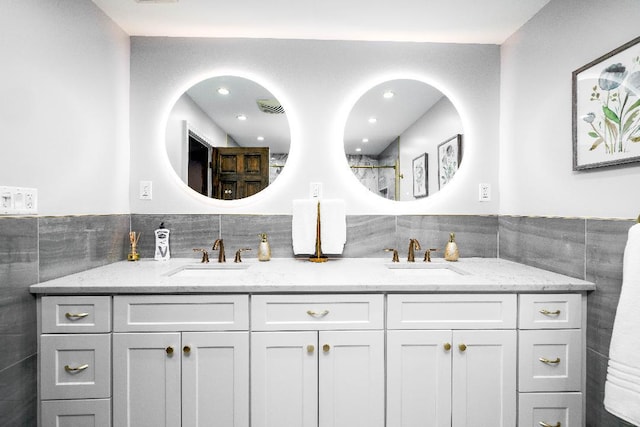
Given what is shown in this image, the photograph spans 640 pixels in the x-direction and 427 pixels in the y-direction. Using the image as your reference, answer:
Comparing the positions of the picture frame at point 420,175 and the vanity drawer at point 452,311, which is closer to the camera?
the vanity drawer at point 452,311

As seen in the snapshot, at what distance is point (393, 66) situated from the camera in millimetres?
2096

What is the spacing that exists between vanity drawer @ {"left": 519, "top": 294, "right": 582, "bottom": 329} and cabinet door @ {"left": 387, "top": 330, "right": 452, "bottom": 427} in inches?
13.8

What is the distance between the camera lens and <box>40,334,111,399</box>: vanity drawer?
1394 mm

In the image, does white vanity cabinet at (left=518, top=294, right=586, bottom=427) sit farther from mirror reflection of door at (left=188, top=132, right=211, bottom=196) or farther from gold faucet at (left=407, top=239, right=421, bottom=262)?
mirror reflection of door at (left=188, top=132, right=211, bottom=196)

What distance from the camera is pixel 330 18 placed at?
1.86 m

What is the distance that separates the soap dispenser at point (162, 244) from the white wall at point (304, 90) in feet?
0.47

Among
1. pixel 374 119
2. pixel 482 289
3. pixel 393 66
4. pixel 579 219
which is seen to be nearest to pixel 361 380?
pixel 482 289

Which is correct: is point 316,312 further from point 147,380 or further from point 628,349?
point 628,349

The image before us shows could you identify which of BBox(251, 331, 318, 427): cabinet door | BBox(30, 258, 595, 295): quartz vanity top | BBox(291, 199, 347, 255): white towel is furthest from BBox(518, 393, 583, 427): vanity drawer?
BBox(291, 199, 347, 255): white towel

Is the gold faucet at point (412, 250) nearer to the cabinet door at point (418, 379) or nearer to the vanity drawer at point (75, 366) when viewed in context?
the cabinet door at point (418, 379)

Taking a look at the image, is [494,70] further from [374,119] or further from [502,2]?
[374,119]

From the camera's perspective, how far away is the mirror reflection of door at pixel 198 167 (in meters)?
2.05

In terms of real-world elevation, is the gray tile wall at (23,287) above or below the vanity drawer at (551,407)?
above

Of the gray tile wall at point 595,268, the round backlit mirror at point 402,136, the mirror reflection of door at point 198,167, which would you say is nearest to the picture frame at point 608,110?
the gray tile wall at point 595,268
